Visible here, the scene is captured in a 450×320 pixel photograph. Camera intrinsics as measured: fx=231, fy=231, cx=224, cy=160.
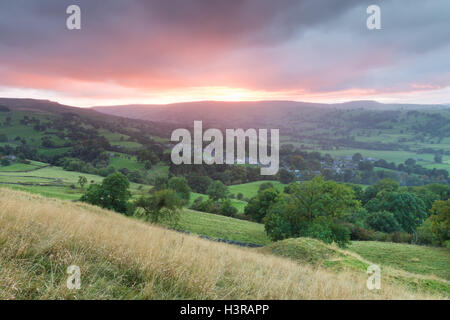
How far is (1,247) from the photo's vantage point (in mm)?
4254

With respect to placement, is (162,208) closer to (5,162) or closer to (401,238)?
(401,238)

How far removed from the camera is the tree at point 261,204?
1890 inches

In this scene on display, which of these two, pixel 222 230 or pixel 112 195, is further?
pixel 222 230

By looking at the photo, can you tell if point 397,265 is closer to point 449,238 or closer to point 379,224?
point 449,238

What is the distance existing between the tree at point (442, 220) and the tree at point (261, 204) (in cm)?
2452

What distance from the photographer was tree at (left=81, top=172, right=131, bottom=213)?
108 feet

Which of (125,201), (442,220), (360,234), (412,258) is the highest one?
(125,201)

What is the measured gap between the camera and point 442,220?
90.7ft

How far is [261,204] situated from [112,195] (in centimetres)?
2899

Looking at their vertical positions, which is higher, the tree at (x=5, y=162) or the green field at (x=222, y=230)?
the tree at (x=5, y=162)

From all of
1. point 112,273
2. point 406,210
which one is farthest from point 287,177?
point 112,273

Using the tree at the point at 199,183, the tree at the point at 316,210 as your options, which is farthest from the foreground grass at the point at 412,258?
the tree at the point at 199,183

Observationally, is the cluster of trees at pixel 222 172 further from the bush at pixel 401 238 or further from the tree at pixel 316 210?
the tree at pixel 316 210
